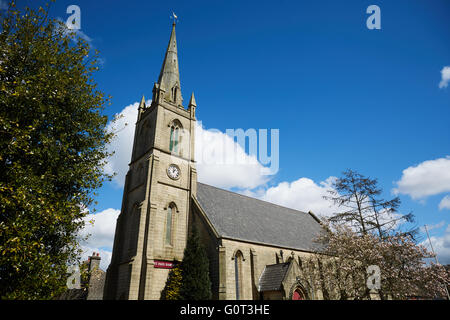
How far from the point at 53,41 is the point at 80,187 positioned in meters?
8.19

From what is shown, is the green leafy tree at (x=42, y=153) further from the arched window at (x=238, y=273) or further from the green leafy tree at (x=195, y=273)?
Answer: the arched window at (x=238, y=273)

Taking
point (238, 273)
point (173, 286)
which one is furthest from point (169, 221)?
point (238, 273)

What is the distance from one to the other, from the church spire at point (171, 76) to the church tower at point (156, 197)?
0.40 ft

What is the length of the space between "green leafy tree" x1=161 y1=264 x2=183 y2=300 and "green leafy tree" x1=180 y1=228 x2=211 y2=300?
0.47 meters

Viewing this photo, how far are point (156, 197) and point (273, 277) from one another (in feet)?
42.8

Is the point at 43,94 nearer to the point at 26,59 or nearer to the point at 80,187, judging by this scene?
the point at 26,59

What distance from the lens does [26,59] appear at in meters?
12.7

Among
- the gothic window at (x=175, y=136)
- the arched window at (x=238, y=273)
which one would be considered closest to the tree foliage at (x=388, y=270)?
the arched window at (x=238, y=273)

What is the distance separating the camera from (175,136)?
97.2ft

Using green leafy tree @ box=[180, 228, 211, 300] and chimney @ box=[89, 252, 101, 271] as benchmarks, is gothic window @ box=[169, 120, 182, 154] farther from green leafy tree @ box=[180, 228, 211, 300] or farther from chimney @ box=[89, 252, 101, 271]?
chimney @ box=[89, 252, 101, 271]

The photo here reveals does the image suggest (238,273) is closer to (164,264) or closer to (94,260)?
(164,264)

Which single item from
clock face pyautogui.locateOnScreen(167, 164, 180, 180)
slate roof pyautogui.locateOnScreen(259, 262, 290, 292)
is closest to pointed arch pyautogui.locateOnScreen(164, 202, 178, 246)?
clock face pyautogui.locateOnScreen(167, 164, 180, 180)

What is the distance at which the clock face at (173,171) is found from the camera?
2694 cm

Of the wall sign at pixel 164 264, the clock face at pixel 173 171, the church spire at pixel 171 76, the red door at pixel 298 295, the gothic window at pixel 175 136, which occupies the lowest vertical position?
the red door at pixel 298 295
